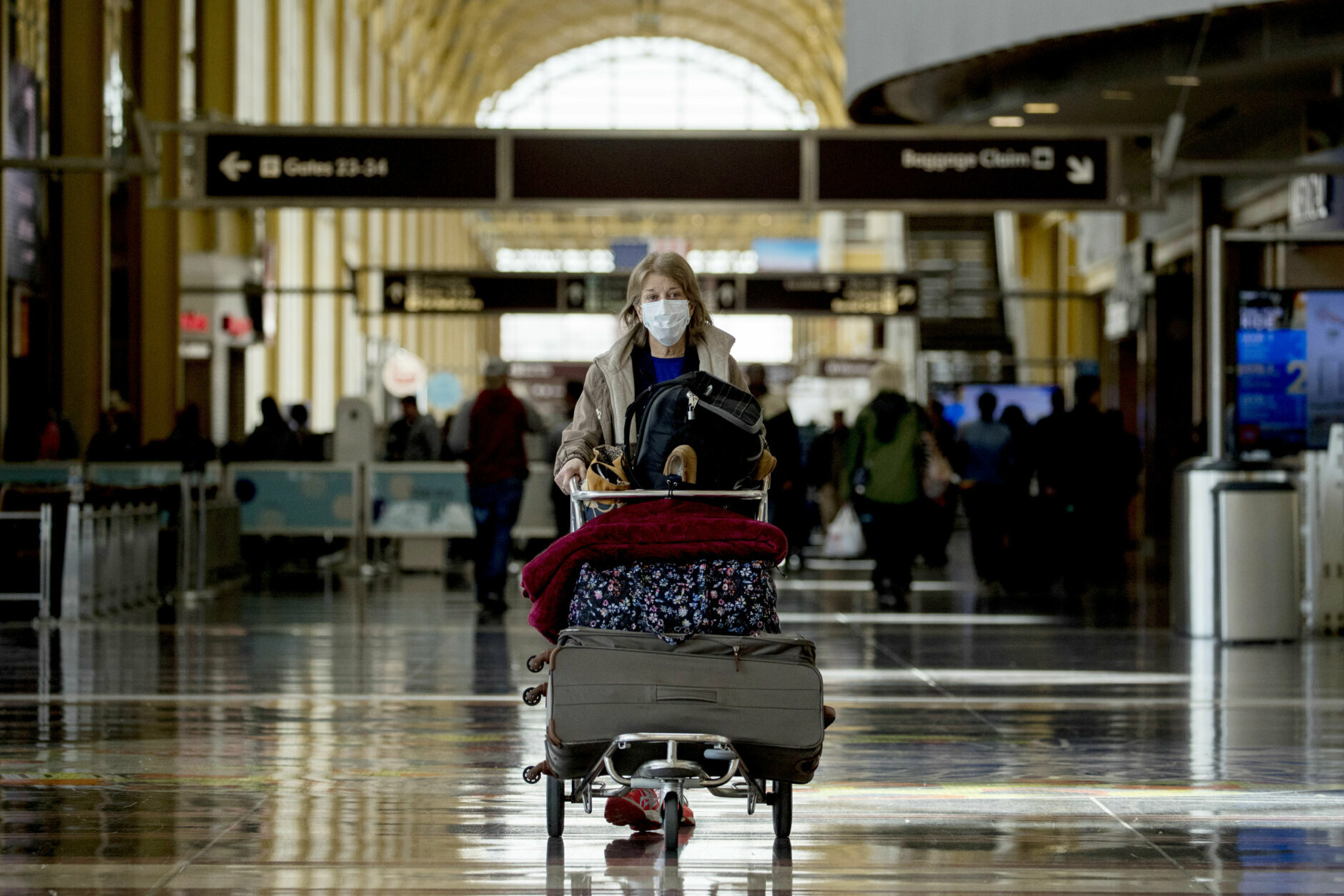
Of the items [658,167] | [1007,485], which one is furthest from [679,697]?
[1007,485]

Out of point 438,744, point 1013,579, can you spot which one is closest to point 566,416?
point 1013,579

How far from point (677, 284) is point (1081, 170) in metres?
9.42

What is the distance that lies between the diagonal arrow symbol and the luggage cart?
9391 millimetres

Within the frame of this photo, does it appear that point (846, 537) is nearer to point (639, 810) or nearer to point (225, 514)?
point (225, 514)

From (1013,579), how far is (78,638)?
26.0ft

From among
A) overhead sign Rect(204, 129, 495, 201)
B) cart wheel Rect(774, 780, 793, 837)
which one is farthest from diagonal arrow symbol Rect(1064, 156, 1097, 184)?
cart wheel Rect(774, 780, 793, 837)

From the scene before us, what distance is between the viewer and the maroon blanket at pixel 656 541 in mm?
4688

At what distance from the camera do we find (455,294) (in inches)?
1076

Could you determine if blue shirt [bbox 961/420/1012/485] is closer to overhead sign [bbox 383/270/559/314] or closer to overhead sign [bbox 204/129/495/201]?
overhead sign [bbox 204/129/495/201]

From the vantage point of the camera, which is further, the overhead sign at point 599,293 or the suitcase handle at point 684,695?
the overhead sign at point 599,293

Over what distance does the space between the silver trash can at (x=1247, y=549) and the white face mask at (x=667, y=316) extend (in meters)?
6.73

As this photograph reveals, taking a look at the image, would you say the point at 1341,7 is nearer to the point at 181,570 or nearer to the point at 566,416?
the point at 566,416

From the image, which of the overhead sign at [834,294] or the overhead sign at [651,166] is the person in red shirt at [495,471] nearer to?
the overhead sign at [651,166]

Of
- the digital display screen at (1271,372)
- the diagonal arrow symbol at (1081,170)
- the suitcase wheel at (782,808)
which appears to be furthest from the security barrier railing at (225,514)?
the suitcase wheel at (782,808)
